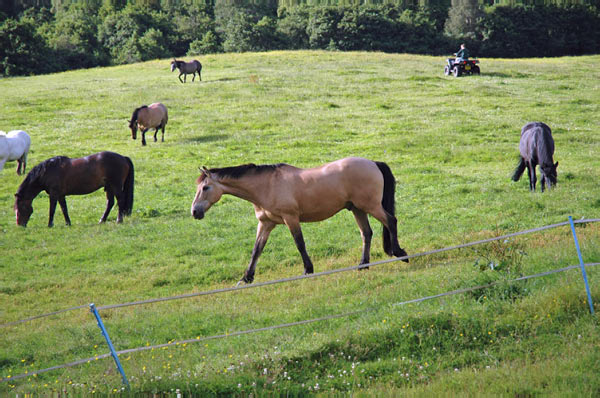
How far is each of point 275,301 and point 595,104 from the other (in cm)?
2946

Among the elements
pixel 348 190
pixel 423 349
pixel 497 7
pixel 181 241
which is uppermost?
pixel 497 7

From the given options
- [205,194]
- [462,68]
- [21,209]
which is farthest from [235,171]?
[462,68]

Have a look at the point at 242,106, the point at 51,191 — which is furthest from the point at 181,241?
the point at 242,106

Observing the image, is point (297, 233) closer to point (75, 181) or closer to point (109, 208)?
point (109, 208)

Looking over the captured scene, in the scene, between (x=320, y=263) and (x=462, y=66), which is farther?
(x=462, y=66)

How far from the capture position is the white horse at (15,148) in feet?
75.3

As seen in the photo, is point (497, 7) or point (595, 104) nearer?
point (595, 104)

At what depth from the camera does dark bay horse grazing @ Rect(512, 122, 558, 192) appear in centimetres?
1761

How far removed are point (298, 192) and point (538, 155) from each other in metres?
9.80

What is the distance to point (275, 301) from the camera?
10.1 m

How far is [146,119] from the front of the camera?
27.5 metres

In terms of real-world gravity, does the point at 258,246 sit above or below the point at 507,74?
below

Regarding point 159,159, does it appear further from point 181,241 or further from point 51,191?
point 181,241

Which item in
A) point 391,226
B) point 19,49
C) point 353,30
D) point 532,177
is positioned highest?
point 353,30
